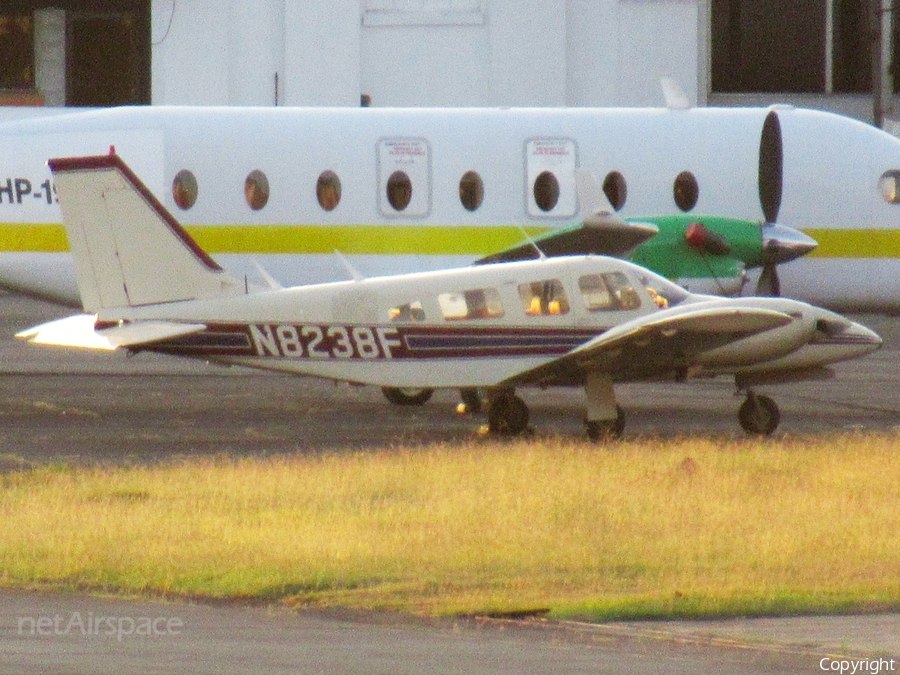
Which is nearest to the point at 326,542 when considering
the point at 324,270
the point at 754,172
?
the point at 324,270

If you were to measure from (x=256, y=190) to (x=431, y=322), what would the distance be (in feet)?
18.5

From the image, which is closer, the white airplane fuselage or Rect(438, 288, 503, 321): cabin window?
Rect(438, 288, 503, 321): cabin window

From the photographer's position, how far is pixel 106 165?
19703 millimetres

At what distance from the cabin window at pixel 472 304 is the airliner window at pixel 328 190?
5.31m

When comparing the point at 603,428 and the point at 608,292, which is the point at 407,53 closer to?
the point at 608,292

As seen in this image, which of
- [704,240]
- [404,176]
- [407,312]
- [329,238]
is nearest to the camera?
[407,312]

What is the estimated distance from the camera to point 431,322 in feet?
63.9

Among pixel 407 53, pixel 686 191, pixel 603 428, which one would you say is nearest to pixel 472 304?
pixel 603 428

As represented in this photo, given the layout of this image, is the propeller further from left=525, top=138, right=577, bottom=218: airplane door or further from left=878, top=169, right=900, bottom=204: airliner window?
left=525, top=138, right=577, bottom=218: airplane door

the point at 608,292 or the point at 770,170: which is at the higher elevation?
the point at 770,170

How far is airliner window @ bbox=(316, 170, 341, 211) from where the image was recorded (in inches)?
964

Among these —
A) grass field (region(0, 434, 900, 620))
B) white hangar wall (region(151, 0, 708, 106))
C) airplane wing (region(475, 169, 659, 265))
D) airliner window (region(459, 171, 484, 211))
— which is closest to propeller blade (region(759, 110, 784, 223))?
airplane wing (region(475, 169, 659, 265))

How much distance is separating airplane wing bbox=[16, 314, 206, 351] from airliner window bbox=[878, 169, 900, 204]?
398 inches

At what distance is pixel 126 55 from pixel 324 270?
2781 centimetres
